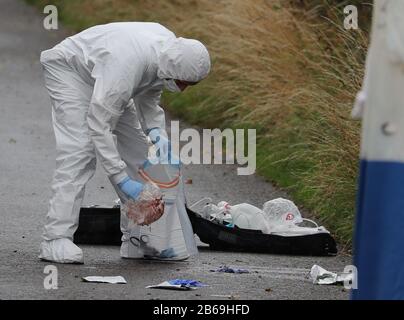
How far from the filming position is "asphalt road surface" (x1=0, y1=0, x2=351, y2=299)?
815 centimetres

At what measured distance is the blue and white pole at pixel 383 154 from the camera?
6004 mm

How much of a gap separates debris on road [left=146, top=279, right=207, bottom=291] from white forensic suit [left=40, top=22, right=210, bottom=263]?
33.5 inches

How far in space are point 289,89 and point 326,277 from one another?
615 cm

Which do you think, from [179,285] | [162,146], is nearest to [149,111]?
[162,146]

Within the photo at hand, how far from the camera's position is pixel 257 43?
1568cm

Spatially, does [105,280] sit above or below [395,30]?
below

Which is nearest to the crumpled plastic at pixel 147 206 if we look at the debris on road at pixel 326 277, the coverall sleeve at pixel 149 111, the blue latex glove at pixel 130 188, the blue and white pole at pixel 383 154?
the blue latex glove at pixel 130 188

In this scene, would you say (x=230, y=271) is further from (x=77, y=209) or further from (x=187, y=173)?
(x=187, y=173)

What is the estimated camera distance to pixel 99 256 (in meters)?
9.42

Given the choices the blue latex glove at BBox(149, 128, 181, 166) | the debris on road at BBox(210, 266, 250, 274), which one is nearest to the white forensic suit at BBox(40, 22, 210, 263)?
the blue latex glove at BBox(149, 128, 181, 166)

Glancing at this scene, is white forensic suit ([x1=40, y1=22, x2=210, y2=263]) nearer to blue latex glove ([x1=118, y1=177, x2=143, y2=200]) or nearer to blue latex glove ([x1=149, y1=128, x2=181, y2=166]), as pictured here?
blue latex glove ([x1=118, y1=177, x2=143, y2=200])

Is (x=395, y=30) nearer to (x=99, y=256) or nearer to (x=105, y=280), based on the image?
(x=105, y=280)
